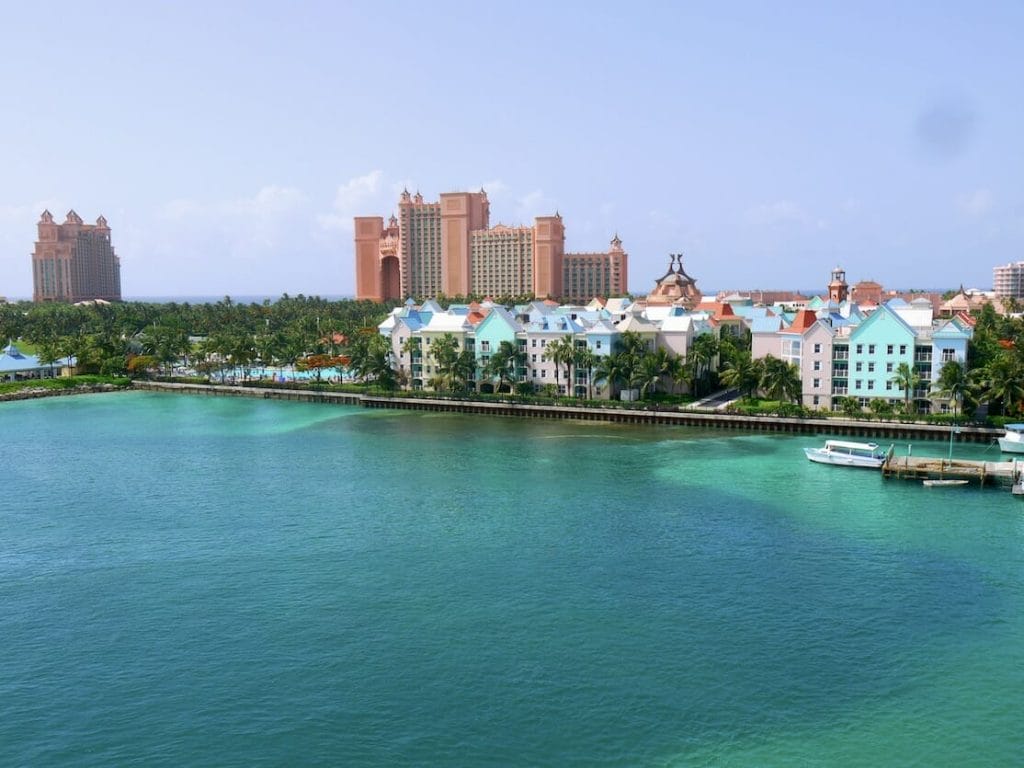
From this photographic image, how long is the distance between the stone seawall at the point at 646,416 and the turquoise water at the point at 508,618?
12.0m

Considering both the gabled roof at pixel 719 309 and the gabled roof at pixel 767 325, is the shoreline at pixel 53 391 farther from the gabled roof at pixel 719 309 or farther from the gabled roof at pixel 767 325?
the gabled roof at pixel 767 325

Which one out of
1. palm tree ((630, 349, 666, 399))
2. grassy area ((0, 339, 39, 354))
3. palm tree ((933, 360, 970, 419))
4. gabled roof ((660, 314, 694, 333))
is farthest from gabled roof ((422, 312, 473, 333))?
grassy area ((0, 339, 39, 354))

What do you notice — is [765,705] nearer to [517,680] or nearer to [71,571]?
[517,680]

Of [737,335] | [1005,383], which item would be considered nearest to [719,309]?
[737,335]

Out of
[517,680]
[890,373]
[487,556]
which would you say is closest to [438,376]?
[890,373]

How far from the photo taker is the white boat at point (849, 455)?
50594 mm

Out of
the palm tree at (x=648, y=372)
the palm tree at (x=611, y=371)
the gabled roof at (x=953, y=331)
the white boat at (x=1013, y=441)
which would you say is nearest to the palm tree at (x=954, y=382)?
the gabled roof at (x=953, y=331)

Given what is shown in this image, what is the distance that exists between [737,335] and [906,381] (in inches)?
1270

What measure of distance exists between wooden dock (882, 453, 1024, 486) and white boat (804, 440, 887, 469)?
118 cm

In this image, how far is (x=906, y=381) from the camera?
62.5 meters

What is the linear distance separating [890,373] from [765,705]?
46013 millimetres

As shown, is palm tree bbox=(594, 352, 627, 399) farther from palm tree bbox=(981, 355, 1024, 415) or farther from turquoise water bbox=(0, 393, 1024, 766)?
palm tree bbox=(981, 355, 1024, 415)

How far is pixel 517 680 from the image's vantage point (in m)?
24.4

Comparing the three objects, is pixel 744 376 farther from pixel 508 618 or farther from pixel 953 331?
pixel 508 618
